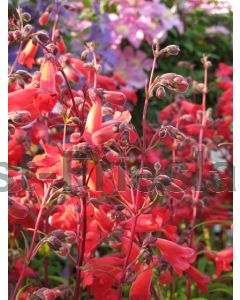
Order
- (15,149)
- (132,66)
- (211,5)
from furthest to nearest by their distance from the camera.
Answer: (211,5)
(132,66)
(15,149)

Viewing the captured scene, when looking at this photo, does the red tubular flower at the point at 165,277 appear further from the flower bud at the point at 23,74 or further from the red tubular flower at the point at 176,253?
the flower bud at the point at 23,74

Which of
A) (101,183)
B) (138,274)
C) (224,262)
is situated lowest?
(224,262)

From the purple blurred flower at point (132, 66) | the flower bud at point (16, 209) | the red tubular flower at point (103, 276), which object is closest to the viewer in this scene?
the flower bud at point (16, 209)

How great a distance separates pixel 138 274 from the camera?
1207 millimetres

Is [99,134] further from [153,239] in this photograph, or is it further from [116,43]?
[116,43]

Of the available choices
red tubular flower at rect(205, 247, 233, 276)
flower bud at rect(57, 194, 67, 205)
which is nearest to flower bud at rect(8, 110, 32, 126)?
flower bud at rect(57, 194, 67, 205)

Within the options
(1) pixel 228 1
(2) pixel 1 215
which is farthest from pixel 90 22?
(2) pixel 1 215

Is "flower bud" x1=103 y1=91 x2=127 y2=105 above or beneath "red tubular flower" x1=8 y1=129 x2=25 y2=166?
above

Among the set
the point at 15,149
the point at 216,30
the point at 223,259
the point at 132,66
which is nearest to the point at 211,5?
the point at 216,30

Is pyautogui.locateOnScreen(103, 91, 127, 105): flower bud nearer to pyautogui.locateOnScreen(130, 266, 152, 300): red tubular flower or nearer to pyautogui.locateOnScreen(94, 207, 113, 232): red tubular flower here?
pyautogui.locateOnScreen(94, 207, 113, 232): red tubular flower

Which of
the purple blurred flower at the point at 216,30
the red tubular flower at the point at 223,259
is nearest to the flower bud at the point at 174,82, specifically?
the red tubular flower at the point at 223,259

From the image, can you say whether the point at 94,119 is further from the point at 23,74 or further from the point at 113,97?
the point at 23,74

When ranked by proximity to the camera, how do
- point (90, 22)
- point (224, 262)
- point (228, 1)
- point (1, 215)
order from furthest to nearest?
point (228, 1)
point (90, 22)
point (224, 262)
point (1, 215)

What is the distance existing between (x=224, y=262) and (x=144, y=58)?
192cm
